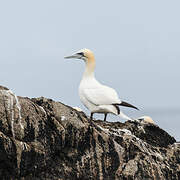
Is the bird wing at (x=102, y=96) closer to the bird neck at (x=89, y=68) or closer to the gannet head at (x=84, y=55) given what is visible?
the bird neck at (x=89, y=68)

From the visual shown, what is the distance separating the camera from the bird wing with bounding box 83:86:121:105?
43.5 ft

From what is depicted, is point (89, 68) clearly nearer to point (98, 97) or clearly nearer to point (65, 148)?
point (98, 97)

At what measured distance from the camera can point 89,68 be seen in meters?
14.7

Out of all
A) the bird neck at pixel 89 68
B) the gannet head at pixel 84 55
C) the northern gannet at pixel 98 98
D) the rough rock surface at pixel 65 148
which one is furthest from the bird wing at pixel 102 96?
the rough rock surface at pixel 65 148

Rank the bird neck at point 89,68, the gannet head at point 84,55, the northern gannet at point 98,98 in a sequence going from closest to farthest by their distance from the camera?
the northern gannet at point 98,98 < the bird neck at point 89,68 < the gannet head at point 84,55

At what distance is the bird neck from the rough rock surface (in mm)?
3495

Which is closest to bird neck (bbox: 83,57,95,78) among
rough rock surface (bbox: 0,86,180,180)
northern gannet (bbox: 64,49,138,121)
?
northern gannet (bbox: 64,49,138,121)

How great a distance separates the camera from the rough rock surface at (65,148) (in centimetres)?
952

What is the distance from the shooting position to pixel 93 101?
44.4ft

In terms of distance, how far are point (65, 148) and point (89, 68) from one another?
4.86 m

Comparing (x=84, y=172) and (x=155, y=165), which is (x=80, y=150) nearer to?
(x=84, y=172)

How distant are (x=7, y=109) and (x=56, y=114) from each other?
0.96 meters

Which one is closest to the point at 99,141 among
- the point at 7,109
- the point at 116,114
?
the point at 7,109

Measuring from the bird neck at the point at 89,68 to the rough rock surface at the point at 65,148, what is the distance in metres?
3.50
